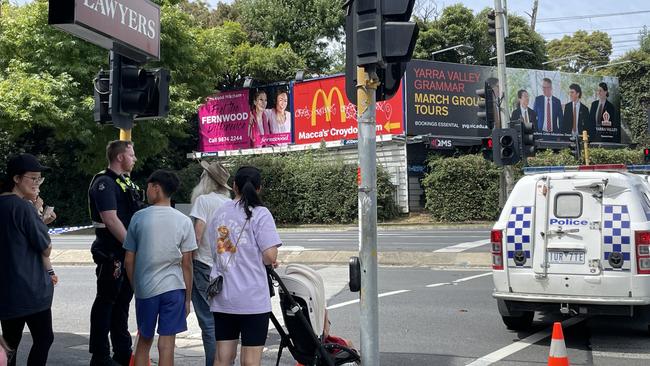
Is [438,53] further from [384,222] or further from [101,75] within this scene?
[101,75]

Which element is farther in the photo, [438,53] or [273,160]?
[438,53]

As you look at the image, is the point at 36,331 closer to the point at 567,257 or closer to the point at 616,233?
the point at 567,257

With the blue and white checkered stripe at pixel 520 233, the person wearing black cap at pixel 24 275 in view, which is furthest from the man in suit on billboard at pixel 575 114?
the person wearing black cap at pixel 24 275

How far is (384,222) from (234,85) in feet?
56.3

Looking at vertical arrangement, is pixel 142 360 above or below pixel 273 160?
below

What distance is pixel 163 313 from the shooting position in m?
5.51

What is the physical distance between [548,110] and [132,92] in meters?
34.2

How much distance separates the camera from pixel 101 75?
24.4 feet

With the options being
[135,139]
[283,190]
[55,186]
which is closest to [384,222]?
[283,190]

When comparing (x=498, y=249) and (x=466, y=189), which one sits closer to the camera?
(x=498, y=249)

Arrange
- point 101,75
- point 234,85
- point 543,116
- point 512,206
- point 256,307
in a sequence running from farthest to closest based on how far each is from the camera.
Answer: point 234,85
point 543,116
point 512,206
point 101,75
point 256,307

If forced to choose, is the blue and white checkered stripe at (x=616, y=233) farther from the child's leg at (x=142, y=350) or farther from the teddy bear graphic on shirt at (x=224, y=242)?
the child's leg at (x=142, y=350)

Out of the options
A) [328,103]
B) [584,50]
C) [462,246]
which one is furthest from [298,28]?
[462,246]

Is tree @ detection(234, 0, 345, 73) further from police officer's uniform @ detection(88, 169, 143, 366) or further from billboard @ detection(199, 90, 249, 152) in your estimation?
police officer's uniform @ detection(88, 169, 143, 366)
